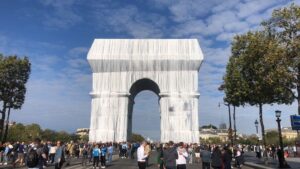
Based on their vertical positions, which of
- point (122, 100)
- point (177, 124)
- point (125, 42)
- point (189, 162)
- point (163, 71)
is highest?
point (125, 42)

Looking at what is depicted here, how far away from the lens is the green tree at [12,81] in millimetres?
41969

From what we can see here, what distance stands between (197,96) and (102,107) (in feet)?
40.0

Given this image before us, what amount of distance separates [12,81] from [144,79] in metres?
17.0

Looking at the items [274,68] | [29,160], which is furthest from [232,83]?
[29,160]

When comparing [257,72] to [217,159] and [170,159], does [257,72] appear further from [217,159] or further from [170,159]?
[170,159]

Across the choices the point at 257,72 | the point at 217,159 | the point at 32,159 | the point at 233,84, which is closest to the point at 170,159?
the point at 217,159

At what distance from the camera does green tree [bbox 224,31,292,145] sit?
75.4ft

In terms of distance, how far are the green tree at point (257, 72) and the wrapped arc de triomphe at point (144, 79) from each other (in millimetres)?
12702

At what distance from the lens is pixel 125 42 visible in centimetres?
5291

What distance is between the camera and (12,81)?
42.4m

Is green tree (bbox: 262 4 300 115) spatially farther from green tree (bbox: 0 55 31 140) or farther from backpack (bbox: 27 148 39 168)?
green tree (bbox: 0 55 31 140)

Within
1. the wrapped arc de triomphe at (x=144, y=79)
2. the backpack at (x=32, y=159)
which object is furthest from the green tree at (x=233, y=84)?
the backpack at (x=32, y=159)

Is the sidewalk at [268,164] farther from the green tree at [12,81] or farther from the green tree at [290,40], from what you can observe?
the green tree at [12,81]

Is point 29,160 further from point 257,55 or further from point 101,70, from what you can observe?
point 101,70
